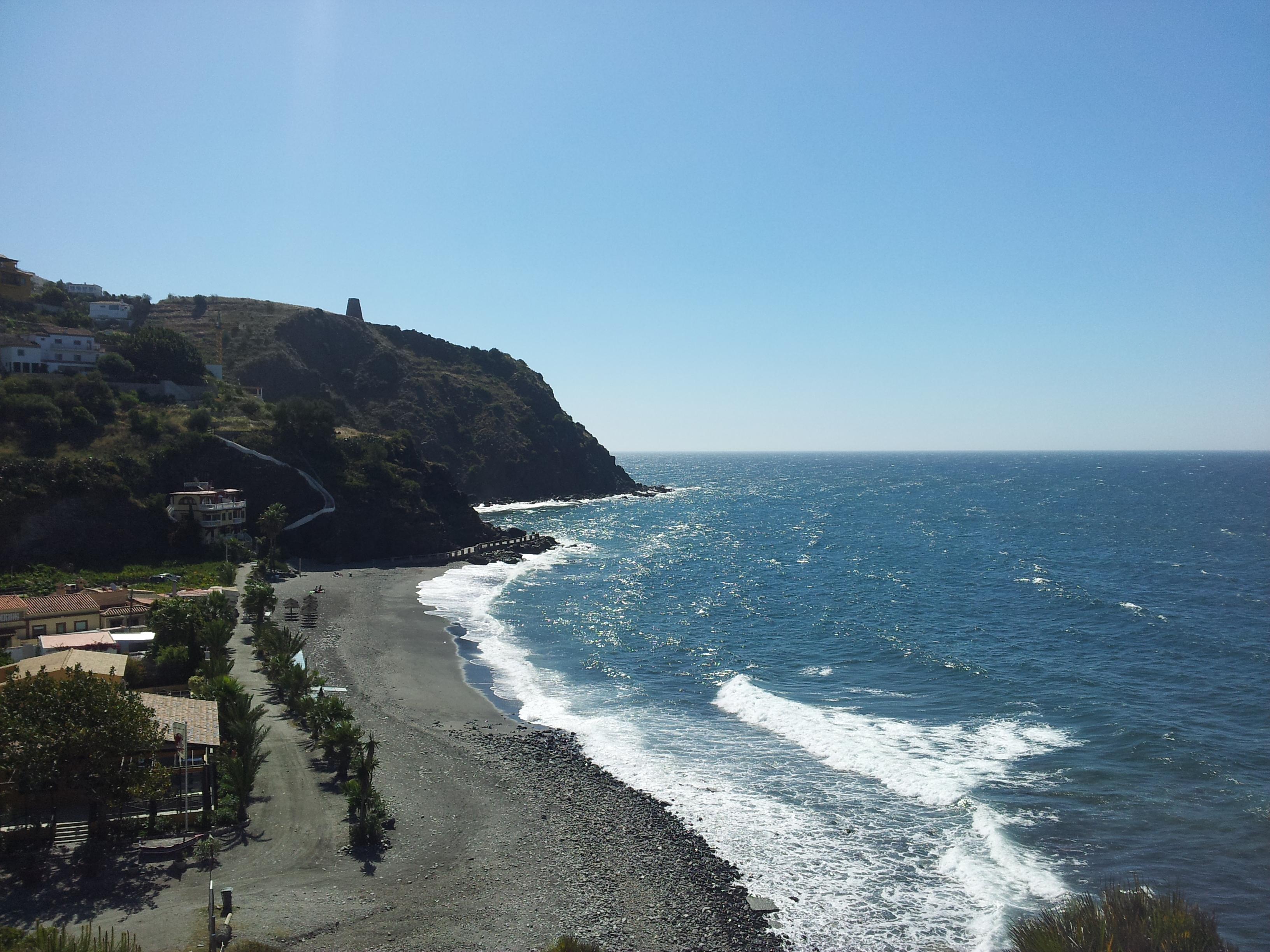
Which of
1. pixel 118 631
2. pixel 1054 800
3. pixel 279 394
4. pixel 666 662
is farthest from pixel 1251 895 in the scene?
pixel 279 394

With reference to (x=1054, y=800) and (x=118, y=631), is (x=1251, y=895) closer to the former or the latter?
(x=1054, y=800)

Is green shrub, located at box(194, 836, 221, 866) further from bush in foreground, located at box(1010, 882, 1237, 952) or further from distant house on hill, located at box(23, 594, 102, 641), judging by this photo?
distant house on hill, located at box(23, 594, 102, 641)

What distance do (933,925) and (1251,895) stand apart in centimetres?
1090

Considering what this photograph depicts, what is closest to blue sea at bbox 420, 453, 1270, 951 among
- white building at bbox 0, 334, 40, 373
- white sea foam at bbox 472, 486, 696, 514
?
white sea foam at bbox 472, 486, 696, 514

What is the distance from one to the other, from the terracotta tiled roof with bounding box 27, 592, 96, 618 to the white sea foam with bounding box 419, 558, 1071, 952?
24.0m

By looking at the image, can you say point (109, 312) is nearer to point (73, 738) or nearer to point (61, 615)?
point (61, 615)

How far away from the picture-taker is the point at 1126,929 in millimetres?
15258

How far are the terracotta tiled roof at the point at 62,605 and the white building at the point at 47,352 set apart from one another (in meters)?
53.1

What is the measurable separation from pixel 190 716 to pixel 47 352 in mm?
80049

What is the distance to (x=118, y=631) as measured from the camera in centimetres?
4250

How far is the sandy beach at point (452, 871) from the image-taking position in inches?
823

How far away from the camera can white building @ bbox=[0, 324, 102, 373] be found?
83.1m

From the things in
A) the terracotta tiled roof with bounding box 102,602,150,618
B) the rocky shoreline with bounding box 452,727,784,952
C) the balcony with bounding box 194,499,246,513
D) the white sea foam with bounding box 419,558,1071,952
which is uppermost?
the balcony with bounding box 194,499,246,513

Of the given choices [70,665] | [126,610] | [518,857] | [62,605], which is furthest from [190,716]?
[126,610]
